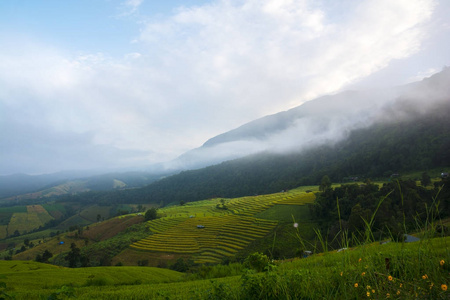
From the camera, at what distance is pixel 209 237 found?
49.8m

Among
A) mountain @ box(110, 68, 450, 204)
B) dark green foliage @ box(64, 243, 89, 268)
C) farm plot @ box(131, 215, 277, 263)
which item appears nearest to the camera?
dark green foliage @ box(64, 243, 89, 268)

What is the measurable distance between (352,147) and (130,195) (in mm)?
174007

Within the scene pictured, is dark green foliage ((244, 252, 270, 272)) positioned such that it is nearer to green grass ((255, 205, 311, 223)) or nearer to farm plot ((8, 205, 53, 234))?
green grass ((255, 205, 311, 223))

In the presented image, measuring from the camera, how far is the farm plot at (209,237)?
42.7 meters

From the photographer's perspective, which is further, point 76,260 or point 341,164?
point 341,164

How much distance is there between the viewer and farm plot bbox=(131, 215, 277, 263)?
42719 mm

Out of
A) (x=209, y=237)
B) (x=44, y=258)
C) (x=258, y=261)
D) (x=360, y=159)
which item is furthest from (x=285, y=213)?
(x=360, y=159)


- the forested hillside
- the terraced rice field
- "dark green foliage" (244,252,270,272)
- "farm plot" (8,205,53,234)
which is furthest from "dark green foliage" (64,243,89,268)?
"farm plot" (8,205,53,234)

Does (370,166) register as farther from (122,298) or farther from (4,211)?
(4,211)

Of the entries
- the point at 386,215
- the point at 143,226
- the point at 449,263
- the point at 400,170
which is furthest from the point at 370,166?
the point at 449,263

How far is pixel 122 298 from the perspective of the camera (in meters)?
5.39

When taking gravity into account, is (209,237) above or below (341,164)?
below

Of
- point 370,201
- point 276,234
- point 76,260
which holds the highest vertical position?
point 276,234

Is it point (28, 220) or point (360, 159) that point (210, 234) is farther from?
point (28, 220)
